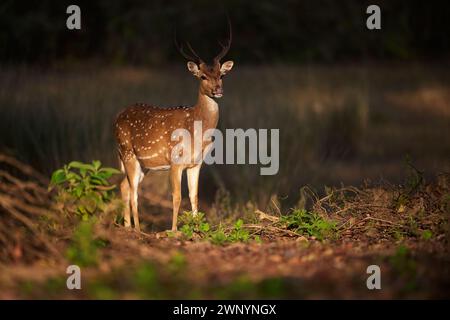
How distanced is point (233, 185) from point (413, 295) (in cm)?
868

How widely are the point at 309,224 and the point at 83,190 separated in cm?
179

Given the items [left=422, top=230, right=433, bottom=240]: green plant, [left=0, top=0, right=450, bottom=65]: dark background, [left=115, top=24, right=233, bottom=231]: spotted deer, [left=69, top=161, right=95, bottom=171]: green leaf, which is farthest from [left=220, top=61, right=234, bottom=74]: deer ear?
[left=0, top=0, right=450, bottom=65]: dark background

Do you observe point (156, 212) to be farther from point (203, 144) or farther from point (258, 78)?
point (258, 78)

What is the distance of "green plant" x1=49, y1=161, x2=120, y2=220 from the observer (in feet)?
26.9

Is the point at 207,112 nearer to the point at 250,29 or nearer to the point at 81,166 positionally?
the point at 81,166

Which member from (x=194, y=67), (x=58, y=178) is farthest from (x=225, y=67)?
(x=58, y=178)

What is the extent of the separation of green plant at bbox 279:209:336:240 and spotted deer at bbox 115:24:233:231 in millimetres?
1431

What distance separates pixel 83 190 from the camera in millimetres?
8328

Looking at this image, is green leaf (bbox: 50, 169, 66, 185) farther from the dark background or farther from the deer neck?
the dark background

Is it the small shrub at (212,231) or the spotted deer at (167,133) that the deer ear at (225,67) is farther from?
the small shrub at (212,231)

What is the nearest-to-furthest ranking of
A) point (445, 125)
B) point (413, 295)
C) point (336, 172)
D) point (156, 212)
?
point (413, 295) → point (156, 212) → point (336, 172) → point (445, 125)

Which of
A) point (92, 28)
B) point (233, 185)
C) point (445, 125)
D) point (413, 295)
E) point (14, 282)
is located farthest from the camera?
point (92, 28)
